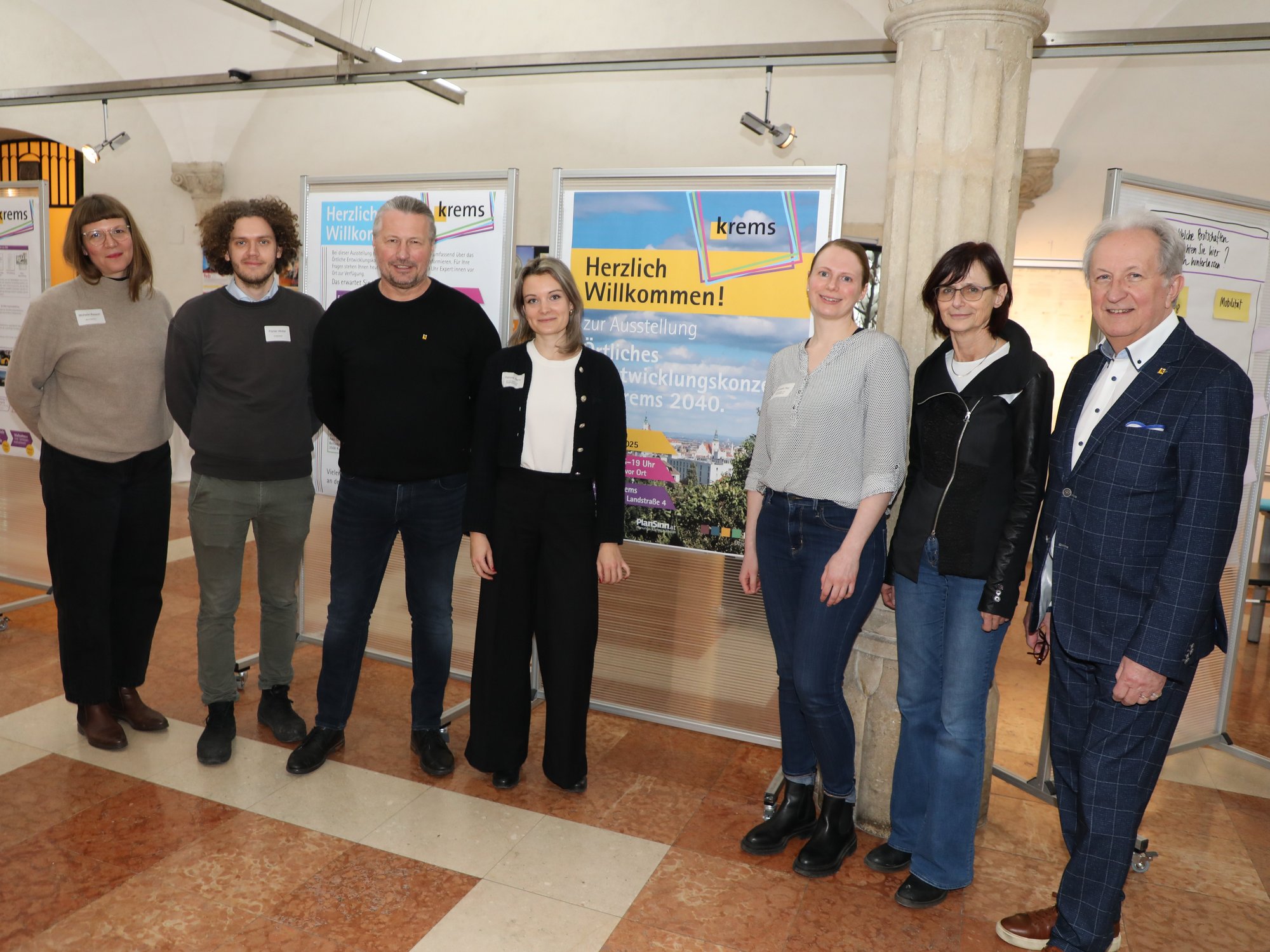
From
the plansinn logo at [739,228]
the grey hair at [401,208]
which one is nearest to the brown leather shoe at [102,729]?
the grey hair at [401,208]

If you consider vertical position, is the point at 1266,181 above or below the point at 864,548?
above

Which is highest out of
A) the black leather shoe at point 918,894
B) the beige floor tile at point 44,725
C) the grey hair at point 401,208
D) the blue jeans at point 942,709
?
the grey hair at point 401,208

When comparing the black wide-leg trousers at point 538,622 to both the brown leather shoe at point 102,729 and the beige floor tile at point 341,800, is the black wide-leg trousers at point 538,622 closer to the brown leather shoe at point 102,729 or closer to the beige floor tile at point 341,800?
the beige floor tile at point 341,800

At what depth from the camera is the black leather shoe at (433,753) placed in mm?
3135

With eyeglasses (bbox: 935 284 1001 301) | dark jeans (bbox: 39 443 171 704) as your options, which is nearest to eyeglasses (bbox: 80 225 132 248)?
dark jeans (bbox: 39 443 171 704)

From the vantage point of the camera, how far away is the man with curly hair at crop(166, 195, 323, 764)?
3.02 metres

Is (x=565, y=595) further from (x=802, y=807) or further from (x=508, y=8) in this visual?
(x=508, y=8)

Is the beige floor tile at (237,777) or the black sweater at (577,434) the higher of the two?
the black sweater at (577,434)

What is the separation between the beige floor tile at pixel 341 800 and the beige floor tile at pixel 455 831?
53mm

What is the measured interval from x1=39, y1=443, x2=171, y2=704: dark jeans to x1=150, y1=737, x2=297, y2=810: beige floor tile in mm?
469

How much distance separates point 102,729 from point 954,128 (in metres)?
3.47

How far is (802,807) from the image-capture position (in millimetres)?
2801

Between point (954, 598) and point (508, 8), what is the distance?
796cm

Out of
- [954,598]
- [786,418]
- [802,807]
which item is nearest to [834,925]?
[802,807]
